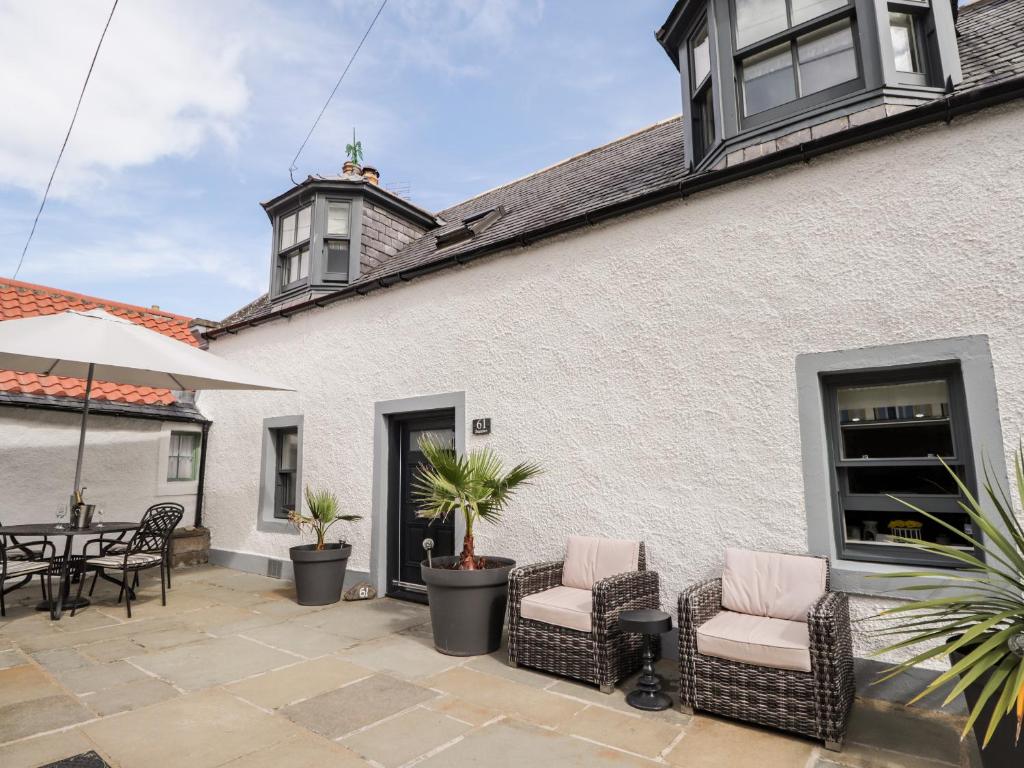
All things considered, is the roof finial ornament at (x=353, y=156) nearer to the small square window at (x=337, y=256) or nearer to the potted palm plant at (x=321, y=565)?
the small square window at (x=337, y=256)

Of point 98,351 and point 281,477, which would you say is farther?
point 281,477

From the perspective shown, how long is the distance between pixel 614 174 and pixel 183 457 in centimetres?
824

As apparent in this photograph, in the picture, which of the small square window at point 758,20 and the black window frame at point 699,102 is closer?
the small square window at point 758,20

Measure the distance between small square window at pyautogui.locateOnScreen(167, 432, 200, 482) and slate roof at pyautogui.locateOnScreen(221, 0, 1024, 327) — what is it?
257 centimetres

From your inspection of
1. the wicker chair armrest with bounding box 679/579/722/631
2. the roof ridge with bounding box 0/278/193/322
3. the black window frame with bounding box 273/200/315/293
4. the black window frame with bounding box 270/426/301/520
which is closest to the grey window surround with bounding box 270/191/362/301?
the black window frame with bounding box 273/200/315/293

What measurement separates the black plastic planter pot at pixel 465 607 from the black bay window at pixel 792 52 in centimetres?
465

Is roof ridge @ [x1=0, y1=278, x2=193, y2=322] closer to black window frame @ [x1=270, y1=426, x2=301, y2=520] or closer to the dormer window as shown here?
the dormer window

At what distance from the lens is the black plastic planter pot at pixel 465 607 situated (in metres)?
4.34

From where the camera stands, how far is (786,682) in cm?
297

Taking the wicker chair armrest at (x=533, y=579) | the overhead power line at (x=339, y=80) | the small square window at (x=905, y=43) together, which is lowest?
the wicker chair armrest at (x=533, y=579)

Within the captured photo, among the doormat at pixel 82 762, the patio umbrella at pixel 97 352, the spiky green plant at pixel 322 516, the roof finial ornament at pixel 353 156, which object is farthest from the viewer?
the roof finial ornament at pixel 353 156

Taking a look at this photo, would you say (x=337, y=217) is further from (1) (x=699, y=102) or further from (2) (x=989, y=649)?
Answer: (2) (x=989, y=649)

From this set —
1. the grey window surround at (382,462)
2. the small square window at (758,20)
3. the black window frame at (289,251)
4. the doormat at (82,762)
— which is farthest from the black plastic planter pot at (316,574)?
the small square window at (758,20)

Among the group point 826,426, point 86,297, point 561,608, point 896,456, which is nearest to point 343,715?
point 561,608
